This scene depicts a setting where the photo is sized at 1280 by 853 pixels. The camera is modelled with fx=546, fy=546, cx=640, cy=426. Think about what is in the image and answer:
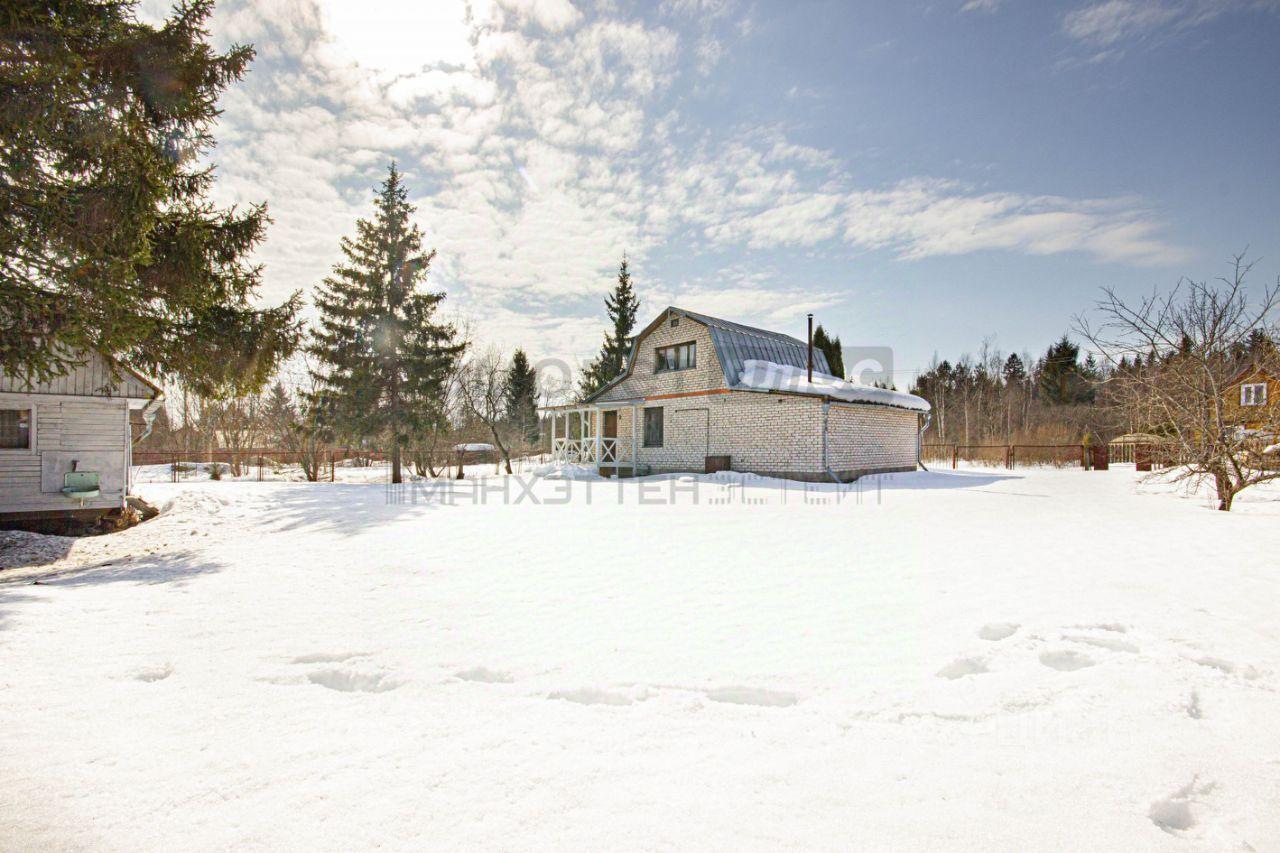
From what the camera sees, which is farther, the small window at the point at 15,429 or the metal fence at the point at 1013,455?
the metal fence at the point at 1013,455

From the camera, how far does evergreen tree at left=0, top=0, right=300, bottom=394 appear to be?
6219 millimetres

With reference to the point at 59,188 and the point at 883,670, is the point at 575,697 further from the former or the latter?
the point at 59,188

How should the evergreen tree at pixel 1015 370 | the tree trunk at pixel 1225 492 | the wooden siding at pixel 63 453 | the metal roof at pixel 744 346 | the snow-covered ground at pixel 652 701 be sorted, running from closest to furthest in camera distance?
the snow-covered ground at pixel 652 701, the tree trunk at pixel 1225 492, the wooden siding at pixel 63 453, the metal roof at pixel 744 346, the evergreen tree at pixel 1015 370

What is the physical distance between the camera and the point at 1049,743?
2.56m

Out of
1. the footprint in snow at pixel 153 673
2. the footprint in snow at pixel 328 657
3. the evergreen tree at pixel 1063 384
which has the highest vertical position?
the evergreen tree at pixel 1063 384

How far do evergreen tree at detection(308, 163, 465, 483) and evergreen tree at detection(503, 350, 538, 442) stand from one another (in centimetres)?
1675

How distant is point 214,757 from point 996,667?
4.22 metres

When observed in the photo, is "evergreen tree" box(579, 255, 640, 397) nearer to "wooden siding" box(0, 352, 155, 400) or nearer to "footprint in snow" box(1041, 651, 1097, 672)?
"wooden siding" box(0, 352, 155, 400)

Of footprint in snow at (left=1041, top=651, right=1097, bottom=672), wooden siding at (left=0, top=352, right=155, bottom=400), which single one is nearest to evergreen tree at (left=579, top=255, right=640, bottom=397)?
wooden siding at (left=0, top=352, right=155, bottom=400)

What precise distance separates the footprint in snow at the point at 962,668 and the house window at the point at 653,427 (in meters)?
15.6

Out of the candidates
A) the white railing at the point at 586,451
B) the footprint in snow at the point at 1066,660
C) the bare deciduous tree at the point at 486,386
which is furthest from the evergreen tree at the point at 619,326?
the footprint in snow at the point at 1066,660

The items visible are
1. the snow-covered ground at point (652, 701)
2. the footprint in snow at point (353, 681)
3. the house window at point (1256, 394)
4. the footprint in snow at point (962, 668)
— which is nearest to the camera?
the snow-covered ground at point (652, 701)

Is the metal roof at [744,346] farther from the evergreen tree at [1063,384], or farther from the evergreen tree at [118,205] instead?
the evergreen tree at [1063,384]

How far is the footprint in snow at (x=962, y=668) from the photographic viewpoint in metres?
3.30
